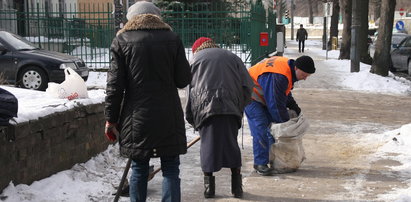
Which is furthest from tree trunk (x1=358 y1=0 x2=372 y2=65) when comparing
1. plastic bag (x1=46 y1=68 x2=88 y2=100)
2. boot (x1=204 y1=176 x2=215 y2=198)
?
boot (x1=204 y1=176 x2=215 y2=198)

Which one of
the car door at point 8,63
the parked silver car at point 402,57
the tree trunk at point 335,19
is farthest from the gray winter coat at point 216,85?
the tree trunk at point 335,19

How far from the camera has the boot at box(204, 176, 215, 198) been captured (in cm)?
634

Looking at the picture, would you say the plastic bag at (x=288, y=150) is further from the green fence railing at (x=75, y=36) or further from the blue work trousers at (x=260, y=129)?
the green fence railing at (x=75, y=36)

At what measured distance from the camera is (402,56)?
75.5ft

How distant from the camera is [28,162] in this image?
19.3 feet

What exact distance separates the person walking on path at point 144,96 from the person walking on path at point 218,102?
123 centimetres

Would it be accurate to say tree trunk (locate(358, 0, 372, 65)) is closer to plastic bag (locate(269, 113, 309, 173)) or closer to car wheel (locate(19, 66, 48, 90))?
car wheel (locate(19, 66, 48, 90))

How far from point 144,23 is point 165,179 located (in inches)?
46.3

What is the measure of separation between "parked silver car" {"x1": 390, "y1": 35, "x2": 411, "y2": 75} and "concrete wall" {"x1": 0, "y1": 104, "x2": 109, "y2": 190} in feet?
55.7

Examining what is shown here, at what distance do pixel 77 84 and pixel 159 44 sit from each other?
2.99 meters

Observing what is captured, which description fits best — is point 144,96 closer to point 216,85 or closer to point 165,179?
point 165,179

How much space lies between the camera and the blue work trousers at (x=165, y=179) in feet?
16.1

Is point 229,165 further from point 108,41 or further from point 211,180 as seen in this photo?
point 108,41

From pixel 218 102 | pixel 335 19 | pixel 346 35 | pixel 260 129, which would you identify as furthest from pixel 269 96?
pixel 335 19
